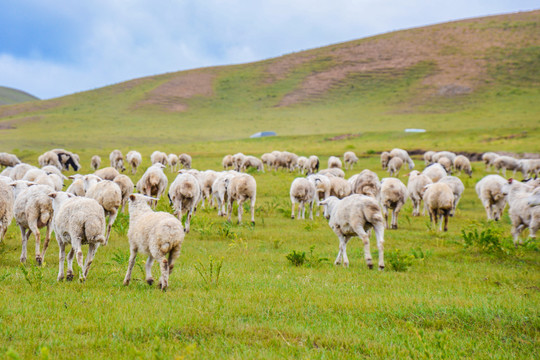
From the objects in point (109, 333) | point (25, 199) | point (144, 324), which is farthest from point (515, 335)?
point (25, 199)

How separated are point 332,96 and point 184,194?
7119cm

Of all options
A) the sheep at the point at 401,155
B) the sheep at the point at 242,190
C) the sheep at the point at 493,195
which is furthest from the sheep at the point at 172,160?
the sheep at the point at 493,195

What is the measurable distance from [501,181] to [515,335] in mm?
11523

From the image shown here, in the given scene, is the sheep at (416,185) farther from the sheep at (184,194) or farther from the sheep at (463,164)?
the sheep at (463,164)

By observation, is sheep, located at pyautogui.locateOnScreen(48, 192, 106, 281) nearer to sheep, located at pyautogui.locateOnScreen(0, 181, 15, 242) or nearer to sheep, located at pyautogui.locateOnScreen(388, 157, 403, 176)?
sheep, located at pyautogui.locateOnScreen(0, 181, 15, 242)

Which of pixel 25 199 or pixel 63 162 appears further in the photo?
pixel 63 162

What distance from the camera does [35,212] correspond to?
28.4 feet

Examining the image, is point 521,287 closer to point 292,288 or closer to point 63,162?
point 292,288

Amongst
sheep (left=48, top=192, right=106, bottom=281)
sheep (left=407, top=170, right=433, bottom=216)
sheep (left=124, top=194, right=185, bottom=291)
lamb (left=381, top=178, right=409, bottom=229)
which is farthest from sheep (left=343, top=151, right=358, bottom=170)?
sheep (left=48, top=192, right=106, bottom=281)

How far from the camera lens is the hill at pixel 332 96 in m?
60.6

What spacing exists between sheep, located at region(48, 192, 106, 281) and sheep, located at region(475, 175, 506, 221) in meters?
13.3

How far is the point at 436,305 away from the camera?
627 centimetres

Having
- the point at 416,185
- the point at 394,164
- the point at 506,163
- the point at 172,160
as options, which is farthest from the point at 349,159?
the point at 416,185

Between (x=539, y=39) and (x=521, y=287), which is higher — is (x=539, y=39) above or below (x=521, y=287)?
above
